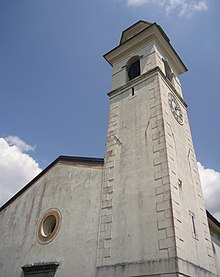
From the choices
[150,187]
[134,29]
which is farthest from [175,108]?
[134,29]

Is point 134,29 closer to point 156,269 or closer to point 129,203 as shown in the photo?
point 129,203

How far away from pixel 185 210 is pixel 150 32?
363 inches

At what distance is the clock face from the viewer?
11.3m

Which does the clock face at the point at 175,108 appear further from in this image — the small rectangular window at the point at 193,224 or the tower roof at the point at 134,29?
the tower roof at the point at 134,29

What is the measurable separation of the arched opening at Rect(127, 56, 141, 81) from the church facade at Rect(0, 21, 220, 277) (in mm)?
54

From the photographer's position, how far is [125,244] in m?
7.69

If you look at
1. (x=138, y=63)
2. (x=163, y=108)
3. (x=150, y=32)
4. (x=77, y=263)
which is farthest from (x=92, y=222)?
(x=150, y=32)

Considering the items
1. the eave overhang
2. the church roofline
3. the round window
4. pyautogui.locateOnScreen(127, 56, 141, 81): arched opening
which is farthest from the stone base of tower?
the eave overhang

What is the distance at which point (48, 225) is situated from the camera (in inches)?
432

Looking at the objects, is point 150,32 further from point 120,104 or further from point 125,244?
point 125,244

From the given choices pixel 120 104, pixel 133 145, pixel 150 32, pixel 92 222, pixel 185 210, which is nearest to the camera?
pixel 185 210

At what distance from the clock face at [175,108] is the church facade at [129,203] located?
0.07 m

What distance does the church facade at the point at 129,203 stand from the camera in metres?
7.42

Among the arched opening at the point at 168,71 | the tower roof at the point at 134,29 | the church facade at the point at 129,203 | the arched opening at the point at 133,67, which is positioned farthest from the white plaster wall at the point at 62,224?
the tower roof at the point at 134,29
